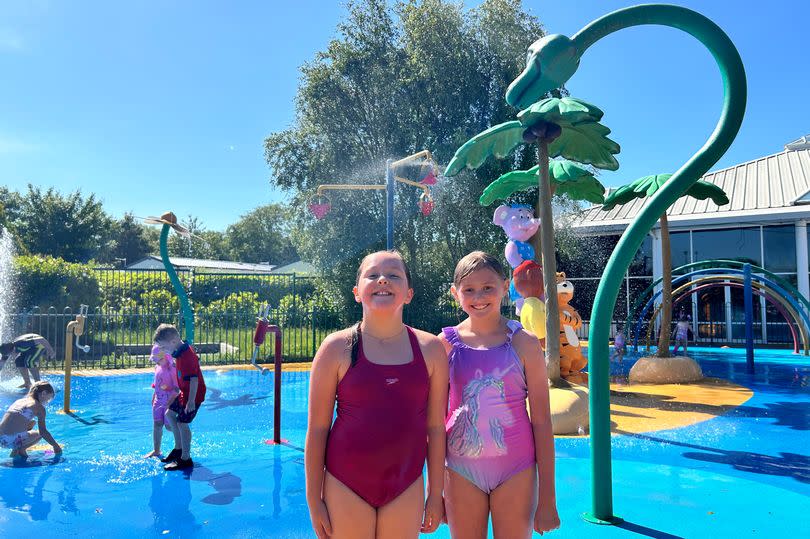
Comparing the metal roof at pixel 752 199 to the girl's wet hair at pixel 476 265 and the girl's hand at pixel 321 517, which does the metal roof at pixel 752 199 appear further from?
the girl's hand at pixel 321 517

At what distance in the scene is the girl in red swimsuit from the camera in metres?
2.13

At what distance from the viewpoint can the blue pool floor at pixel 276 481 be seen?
3963mm

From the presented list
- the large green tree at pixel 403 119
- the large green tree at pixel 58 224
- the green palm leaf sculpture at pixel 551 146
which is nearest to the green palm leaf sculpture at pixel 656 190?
the green palm leaf sculpture at pixel 551 146

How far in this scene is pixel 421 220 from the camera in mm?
19656

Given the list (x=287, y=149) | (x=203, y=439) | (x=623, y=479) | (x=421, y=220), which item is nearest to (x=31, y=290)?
(x=287, y=149)

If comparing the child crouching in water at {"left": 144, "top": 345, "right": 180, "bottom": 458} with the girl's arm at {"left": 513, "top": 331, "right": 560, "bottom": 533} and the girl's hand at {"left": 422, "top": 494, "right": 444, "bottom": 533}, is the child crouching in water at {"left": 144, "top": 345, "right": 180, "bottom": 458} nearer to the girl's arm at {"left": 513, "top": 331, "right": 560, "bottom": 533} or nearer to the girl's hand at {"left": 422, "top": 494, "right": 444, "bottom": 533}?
the girl's hand at {"left": 422, "top": 494, "right": 444, "bottom": 533}

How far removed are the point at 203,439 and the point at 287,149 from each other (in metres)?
14.6

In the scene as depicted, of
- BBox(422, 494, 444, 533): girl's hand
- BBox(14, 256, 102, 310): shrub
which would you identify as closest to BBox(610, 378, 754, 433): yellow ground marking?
BBox(422, 494, 444, 533): girl's hand

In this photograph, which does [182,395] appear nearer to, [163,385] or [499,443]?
[163,385]

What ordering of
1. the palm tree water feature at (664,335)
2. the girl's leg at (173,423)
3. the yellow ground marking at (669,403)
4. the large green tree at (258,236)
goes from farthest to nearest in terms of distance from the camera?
the large green tree at (258,236), the palm tree water feature at (664,335), the yellow ground marking at (669,403), the girl's leg at (173,423)

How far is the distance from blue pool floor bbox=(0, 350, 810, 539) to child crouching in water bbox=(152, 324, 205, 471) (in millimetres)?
184

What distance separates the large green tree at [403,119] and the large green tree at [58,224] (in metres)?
25.6

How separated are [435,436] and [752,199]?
2056 cm

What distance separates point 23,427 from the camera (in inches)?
232
